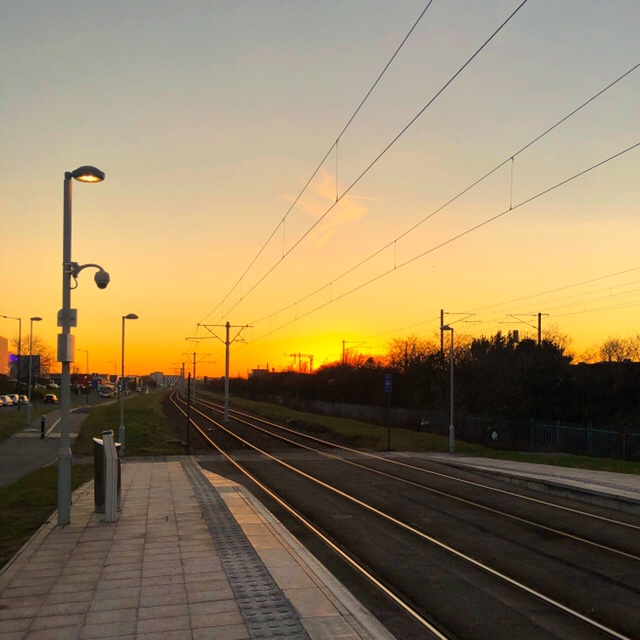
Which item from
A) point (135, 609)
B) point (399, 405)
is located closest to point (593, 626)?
point (135, 609)

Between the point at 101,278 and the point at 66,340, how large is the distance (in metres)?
1.65

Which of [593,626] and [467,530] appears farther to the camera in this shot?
[467,530]

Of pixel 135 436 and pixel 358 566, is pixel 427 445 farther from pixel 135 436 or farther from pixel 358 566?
pixel 358 566

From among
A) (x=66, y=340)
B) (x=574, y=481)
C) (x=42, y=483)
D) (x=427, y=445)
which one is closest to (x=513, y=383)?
(x=427, y=445)

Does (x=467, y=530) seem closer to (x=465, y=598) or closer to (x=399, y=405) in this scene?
(x=465, y=598)

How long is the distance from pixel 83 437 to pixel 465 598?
3399cm

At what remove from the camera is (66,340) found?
44.0ft

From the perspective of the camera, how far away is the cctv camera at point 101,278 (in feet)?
47.3

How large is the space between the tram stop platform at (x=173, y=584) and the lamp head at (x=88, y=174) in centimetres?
636

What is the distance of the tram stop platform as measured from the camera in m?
7.12

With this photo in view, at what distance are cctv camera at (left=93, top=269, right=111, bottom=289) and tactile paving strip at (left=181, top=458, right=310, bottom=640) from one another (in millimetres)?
5185

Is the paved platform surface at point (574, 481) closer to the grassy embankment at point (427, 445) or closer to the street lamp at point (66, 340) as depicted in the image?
the grassy embankment at point (427, 445)

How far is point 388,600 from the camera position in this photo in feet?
28.8

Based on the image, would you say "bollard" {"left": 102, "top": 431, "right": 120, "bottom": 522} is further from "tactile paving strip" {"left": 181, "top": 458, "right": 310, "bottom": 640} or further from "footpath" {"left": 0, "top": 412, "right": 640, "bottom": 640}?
"tactile paving strip" {"left": 181, "top": 458, "right": 310, "bottom": 640}
